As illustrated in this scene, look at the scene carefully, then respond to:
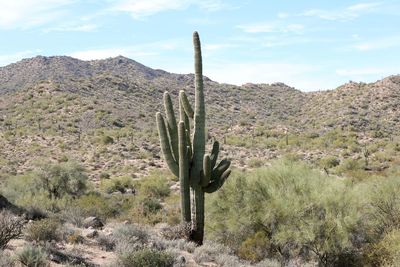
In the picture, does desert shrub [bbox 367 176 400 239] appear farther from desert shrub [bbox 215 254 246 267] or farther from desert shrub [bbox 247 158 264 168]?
desert shrub [bbox 247 158 264 168]

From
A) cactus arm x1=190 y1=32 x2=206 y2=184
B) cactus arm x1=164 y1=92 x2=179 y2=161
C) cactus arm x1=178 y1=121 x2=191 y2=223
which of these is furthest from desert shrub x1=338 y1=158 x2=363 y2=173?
cactus arm x1=178 y1=121 x2=191 y2=223

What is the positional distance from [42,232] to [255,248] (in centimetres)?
698

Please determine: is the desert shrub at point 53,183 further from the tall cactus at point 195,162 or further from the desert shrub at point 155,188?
the tall cactus at point 195,162

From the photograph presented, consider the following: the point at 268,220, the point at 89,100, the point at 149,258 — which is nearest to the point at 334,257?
the point at 268,220

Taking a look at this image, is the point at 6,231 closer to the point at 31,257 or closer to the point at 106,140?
the point at 31,257

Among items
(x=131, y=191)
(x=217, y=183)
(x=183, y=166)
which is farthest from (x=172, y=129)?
(x=131, y=191)

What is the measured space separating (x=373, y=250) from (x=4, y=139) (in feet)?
129

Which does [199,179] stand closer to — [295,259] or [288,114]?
[295,259]

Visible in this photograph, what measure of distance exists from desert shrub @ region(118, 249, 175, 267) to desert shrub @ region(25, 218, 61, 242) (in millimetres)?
2541

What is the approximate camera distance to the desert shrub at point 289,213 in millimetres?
14953

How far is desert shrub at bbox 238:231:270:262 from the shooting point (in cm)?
1480

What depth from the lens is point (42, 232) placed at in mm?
11570

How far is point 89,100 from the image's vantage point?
5962 cm

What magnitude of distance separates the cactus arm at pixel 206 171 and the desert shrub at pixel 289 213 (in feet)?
8.66
